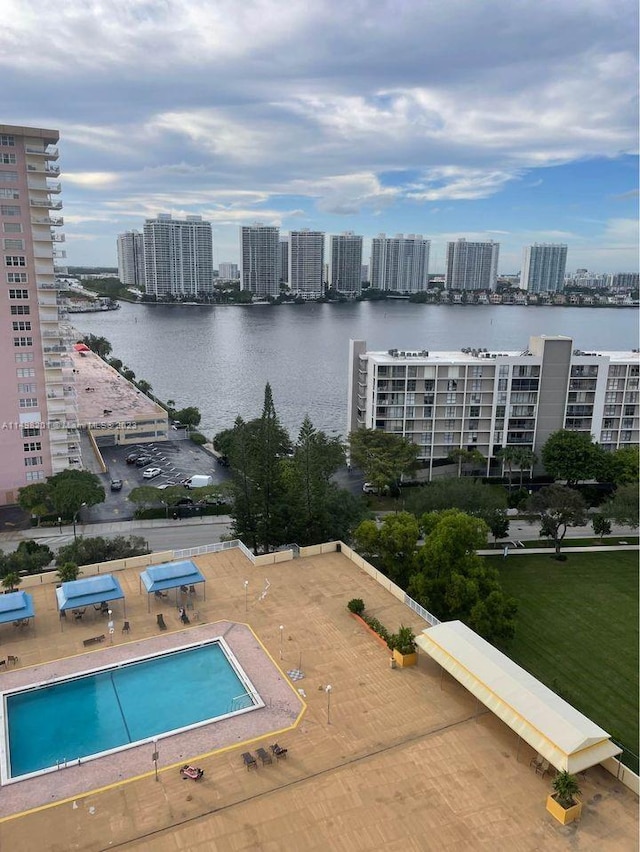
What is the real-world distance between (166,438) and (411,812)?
60.0 m

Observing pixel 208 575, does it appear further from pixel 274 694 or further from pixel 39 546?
pixel 39 546

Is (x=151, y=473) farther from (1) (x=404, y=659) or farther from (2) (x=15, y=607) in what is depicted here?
(1) (x=404, y=659)

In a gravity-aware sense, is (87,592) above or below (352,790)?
above

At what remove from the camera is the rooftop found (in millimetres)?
73812

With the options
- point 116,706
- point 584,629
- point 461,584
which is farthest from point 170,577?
point 584,629

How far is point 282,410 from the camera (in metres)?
92.6

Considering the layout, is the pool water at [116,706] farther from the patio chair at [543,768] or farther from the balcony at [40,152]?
the balcony at [40,152]

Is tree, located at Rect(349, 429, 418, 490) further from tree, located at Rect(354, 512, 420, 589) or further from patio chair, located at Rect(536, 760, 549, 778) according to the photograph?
patio chair, located at Rect(536, 760, 549, 778)

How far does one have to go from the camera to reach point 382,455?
177 feet

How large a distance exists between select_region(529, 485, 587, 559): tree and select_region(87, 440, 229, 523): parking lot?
2750 centimetres

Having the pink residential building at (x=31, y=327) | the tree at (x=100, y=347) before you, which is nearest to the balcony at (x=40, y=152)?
the pink residential building at (x=31, y=327)

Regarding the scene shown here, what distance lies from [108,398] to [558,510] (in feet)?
203

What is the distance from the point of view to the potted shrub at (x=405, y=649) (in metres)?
24.6

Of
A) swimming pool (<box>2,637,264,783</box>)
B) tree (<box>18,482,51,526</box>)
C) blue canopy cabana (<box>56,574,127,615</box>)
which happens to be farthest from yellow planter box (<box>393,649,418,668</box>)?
tree (<box>18,482,51,526</box>)
